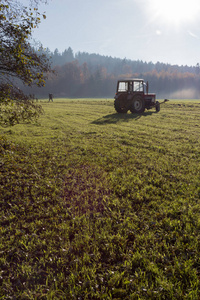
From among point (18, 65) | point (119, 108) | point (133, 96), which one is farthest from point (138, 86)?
point (18, 65)

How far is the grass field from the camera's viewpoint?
2764 mm

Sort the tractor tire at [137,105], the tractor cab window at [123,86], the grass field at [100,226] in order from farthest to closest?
the tractor tire at [137,105], the tractor cab window at [123,86], the grass field at [100,226]

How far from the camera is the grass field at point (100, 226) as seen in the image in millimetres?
2764

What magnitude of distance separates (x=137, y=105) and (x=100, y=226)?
53.9ft

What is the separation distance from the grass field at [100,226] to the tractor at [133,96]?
11.5 m

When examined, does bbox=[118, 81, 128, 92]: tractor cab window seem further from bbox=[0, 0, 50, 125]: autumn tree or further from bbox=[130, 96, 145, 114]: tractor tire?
bbox=[0, 0, 50, 125]: autumn tree

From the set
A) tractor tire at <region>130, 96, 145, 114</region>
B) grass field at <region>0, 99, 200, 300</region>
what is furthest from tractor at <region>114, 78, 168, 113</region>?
grass field at <region>0, 99, 200, 300</region>

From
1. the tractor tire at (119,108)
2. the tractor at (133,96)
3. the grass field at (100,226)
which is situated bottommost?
the grass field at (100,226)

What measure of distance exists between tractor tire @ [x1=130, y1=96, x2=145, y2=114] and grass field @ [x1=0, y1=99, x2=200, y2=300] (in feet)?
37.6

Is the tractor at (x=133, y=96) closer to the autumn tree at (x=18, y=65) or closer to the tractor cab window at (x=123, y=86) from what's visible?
the tractor cab window at (x=123, y=86)

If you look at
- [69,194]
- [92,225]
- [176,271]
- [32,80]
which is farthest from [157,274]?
[32,80]

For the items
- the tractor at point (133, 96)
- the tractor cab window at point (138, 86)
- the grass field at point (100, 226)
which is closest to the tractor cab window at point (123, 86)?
the tractor at point (133, 96)

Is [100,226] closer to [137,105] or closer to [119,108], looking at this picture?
[137,105]

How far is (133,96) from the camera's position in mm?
18297
